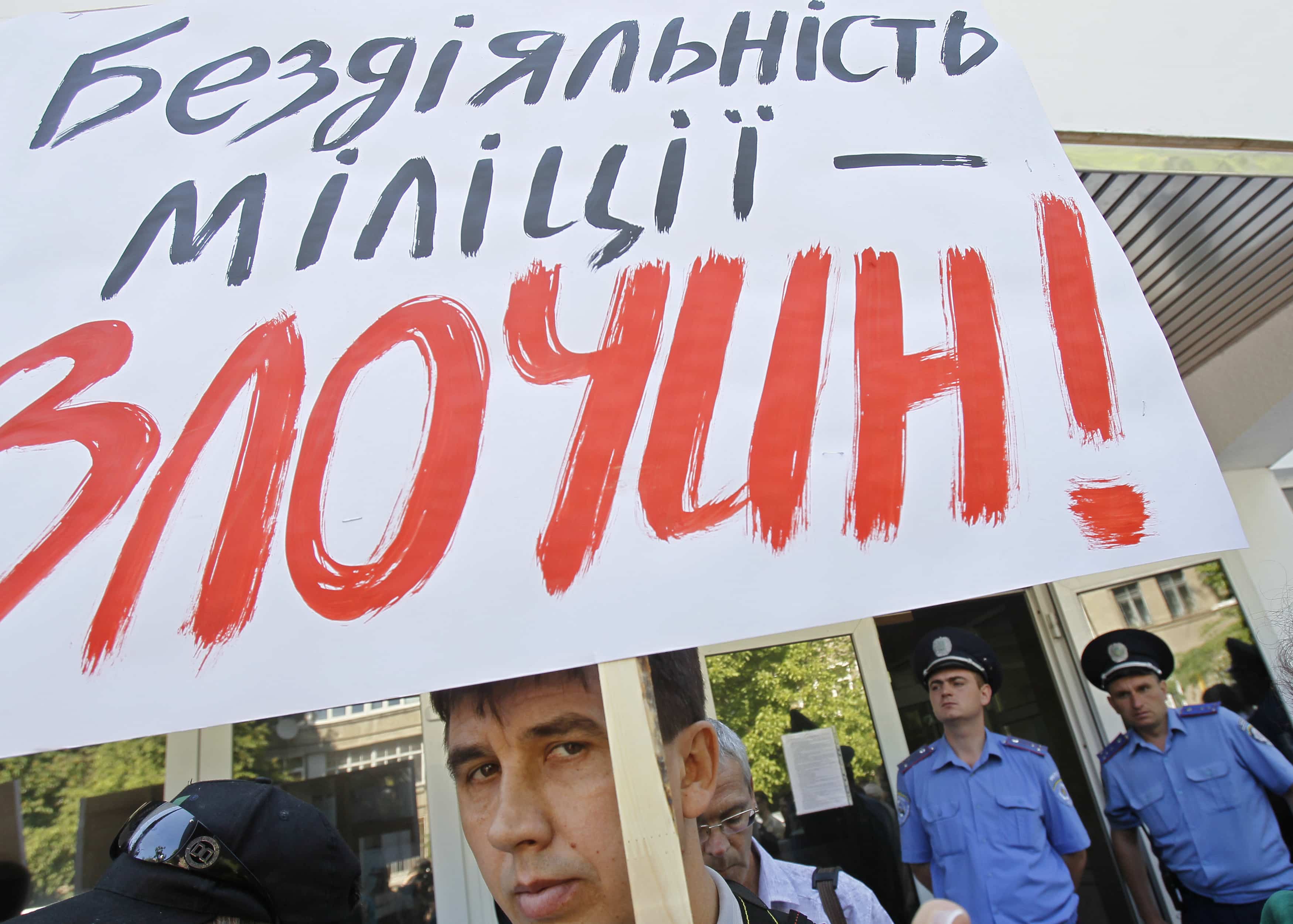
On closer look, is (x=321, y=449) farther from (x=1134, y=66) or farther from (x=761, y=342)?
(x=1134, y=66)

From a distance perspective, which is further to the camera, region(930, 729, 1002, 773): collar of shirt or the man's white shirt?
region(930, 729, 1002, 773): collar of shirt

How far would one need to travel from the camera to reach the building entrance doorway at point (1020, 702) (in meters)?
3.56

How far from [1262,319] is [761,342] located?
3.40 m

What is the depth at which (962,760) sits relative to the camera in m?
2.45

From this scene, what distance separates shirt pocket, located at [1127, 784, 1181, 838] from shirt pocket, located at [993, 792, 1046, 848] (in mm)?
614

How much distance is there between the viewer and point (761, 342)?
122 centimetres

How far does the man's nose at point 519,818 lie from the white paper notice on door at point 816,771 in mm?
2582

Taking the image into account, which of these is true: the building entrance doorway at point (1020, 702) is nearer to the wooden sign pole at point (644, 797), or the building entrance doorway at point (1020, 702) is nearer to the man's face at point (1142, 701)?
the man's face at point (1142, 701)

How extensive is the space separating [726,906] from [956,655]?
1527mm

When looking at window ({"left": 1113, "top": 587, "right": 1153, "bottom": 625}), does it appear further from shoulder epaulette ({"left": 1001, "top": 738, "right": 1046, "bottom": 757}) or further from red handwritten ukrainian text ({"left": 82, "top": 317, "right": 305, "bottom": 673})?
red handwritten ukrainian text ({"left": 82, "top": 317, "right": 305, "bottom": 673})

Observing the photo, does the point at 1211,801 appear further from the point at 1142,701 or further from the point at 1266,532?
the point at 1266,532

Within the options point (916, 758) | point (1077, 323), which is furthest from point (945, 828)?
point (1077, 323)

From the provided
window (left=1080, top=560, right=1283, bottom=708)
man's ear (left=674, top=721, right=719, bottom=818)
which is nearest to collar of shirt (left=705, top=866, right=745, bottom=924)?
man's ear (left=674, top=721, right=719, bottom=818)

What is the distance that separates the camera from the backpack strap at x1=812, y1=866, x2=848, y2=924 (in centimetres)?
197
